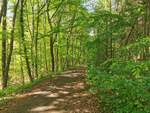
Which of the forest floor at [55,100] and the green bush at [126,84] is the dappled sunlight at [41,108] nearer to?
the forest floor at [55,100]

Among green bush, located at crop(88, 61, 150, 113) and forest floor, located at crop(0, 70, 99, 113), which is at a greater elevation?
green bush, located at crop(88, 61, 150, 113)

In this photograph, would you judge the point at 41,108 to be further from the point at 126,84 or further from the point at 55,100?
the point at 126,84

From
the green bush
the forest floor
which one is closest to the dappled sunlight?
the forest floor

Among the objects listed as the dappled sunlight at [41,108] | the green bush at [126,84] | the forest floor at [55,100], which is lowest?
the dappled sunlight at [41,108]

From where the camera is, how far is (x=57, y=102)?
47.0 feet

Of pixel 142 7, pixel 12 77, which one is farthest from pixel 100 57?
pixel 12 77

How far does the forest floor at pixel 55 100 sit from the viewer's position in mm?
13148

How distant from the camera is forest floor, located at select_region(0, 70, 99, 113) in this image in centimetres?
1315

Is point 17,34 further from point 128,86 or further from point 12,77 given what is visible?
point 12,77

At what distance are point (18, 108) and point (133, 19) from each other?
653 cm

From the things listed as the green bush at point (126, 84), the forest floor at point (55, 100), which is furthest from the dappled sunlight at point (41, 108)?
the green bush at point (126, 84)

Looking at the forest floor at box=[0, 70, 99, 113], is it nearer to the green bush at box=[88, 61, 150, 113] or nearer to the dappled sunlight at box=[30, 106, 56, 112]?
the dappled sunlight at box=[30, 106, 56, 112]

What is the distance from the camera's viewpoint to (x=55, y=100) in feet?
48.3

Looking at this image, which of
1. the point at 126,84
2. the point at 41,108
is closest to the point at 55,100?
the point at 41,108
